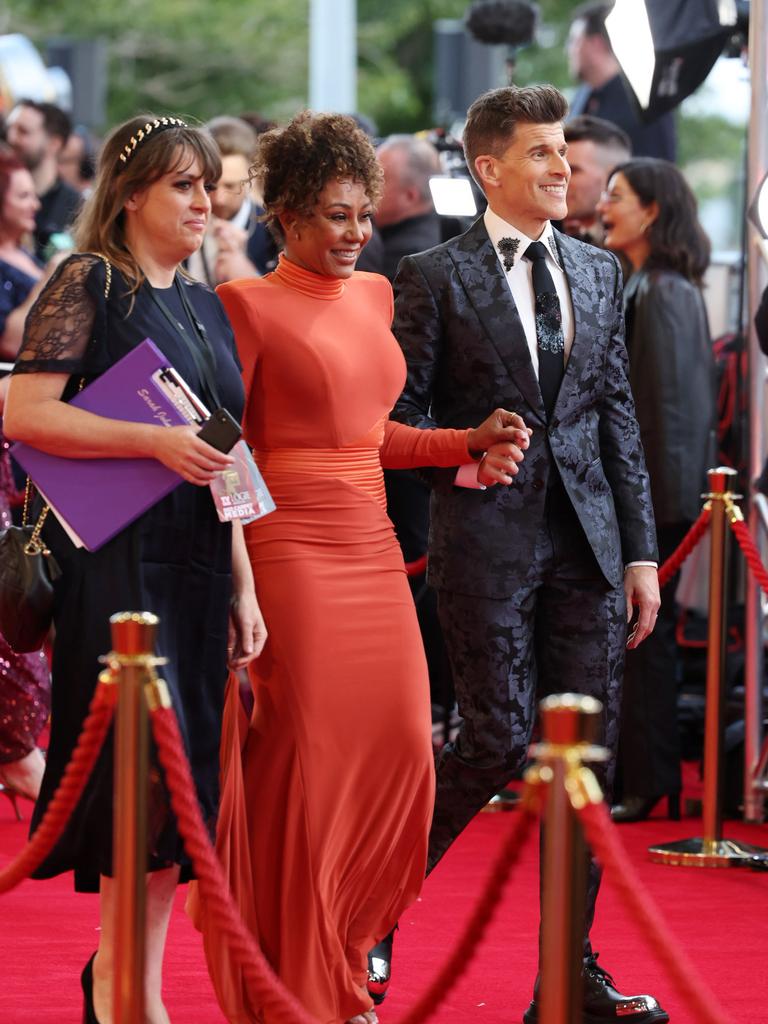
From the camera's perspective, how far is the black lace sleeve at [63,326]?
3637mm

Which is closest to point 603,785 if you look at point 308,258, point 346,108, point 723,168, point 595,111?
point 308,258

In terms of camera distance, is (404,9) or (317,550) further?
(404,9)

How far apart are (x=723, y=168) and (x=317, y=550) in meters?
32.8

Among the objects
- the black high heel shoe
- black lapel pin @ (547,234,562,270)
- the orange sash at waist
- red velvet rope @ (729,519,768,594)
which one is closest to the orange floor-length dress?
the orange sash at waist

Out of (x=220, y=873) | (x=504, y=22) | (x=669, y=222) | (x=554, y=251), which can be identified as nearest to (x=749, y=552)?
(x=669, y=222)

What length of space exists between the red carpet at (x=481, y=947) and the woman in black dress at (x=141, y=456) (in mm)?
722

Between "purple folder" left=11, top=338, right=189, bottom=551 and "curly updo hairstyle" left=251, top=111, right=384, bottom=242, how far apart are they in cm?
64

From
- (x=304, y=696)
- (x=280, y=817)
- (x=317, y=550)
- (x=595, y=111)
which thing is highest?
(x=595, y=111)

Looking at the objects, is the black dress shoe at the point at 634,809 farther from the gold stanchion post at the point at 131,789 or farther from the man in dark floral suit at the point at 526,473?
the gold stanchion post at the point at 131,789

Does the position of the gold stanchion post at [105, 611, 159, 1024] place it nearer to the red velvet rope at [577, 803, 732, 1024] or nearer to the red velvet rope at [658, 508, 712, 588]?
the red velvet rope at [577, 803, 732, 1024]

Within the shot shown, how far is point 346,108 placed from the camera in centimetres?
1866

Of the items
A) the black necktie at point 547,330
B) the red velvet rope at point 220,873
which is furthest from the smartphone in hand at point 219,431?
the black necktie at point 547,330

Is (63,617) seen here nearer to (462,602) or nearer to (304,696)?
(304,696)

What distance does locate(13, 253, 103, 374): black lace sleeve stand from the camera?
3.64 metres
